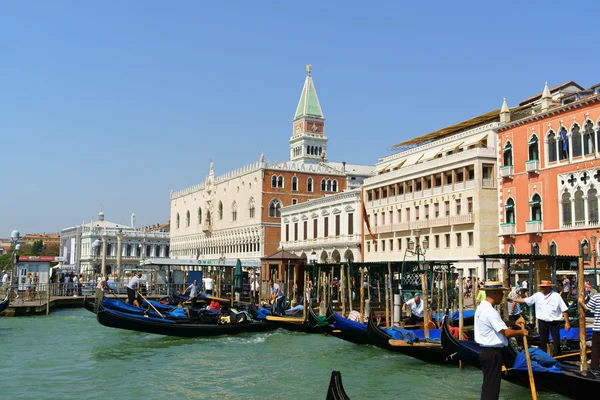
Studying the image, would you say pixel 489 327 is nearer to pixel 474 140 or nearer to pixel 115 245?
pixel 474 140

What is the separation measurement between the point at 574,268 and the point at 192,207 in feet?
165

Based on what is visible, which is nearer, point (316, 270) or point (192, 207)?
point (316, 270)

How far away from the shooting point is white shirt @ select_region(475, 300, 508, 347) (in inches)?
242

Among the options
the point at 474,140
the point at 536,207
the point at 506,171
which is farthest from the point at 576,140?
the point at 474,140

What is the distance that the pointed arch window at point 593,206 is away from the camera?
22.7 metres

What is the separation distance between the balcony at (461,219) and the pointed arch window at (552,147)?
5.03 meters

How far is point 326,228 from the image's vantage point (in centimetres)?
4247

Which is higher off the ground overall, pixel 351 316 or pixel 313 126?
pixel 313 126

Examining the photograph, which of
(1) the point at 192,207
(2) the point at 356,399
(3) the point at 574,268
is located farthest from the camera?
(1) the point at 192,207

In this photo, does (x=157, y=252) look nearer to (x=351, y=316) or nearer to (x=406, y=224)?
(x=406, y=224)

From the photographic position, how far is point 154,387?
11383 mm

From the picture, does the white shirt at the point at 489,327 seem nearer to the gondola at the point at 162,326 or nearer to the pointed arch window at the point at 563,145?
the gondola at the point at 162,326

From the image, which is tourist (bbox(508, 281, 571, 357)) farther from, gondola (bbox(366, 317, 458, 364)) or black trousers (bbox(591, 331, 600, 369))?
gondola (bbox(366, 317, 458, 364))

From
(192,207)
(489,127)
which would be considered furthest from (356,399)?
(192,207)
